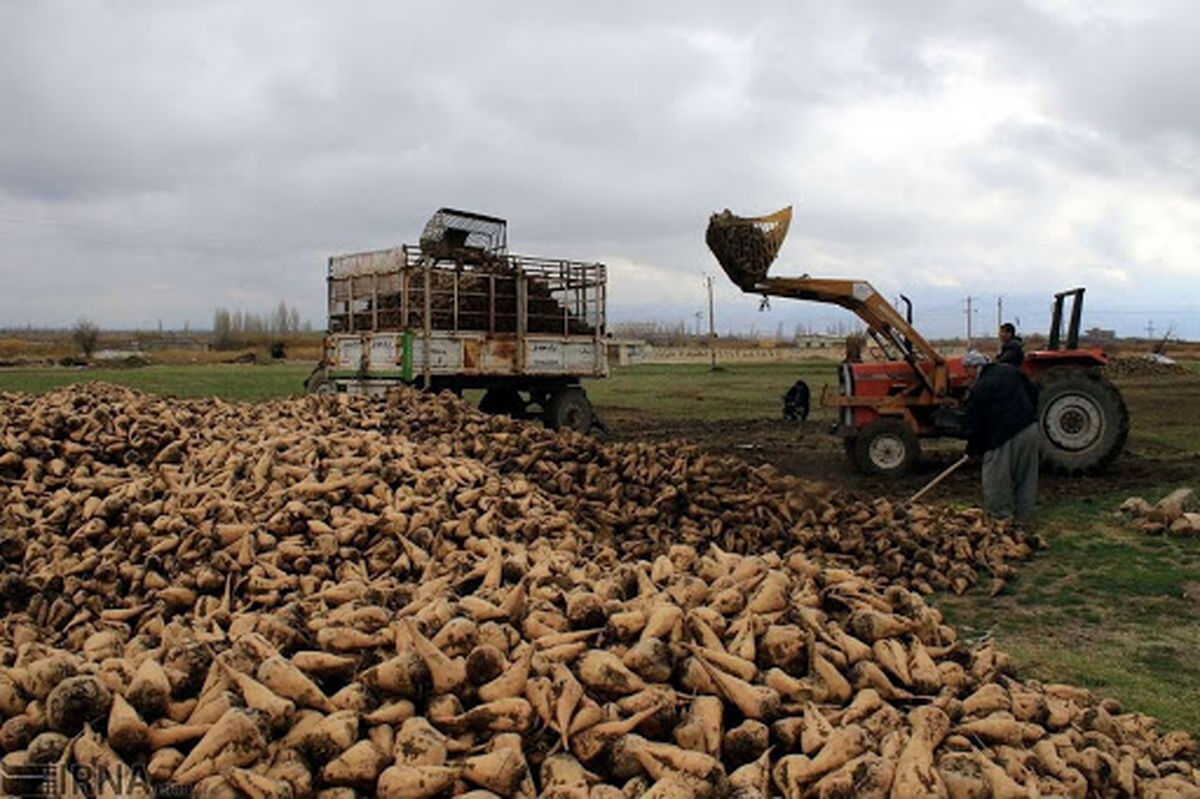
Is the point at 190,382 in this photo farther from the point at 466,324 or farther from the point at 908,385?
the point at 908,385

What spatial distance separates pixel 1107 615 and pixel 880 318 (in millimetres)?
6097

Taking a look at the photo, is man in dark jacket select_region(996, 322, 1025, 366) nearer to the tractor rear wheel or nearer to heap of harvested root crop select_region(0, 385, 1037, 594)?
heap of harvested root crop select_region(0, 385, 1037, 594)

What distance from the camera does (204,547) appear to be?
19.2 feet

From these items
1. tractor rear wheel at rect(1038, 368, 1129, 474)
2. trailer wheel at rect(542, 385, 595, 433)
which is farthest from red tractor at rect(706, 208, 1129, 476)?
trailer wheel at rect(542, 385, 595, 433)

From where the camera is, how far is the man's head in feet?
39.5

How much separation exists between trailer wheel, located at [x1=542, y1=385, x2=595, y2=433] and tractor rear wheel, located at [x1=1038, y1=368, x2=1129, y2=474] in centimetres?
674

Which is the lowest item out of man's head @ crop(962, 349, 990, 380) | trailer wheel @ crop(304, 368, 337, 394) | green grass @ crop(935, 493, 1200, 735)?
green grass @ crop(935, 493, 1200, 735)

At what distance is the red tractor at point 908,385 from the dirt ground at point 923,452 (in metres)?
0.40

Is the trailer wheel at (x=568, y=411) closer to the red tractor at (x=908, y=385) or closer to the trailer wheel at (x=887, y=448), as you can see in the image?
the red tractor at (x=908, y=385)

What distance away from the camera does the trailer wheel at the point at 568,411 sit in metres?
15.6

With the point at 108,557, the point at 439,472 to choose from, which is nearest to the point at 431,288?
the point at 439,472

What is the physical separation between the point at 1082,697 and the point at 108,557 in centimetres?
554

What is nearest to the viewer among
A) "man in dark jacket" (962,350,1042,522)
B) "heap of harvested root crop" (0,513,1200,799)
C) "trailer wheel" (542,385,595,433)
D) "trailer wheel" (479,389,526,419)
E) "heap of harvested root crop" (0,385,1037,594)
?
"heap of harvested root crop" (0,513,1200,799)

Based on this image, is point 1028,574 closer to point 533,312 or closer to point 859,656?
point 859,656
